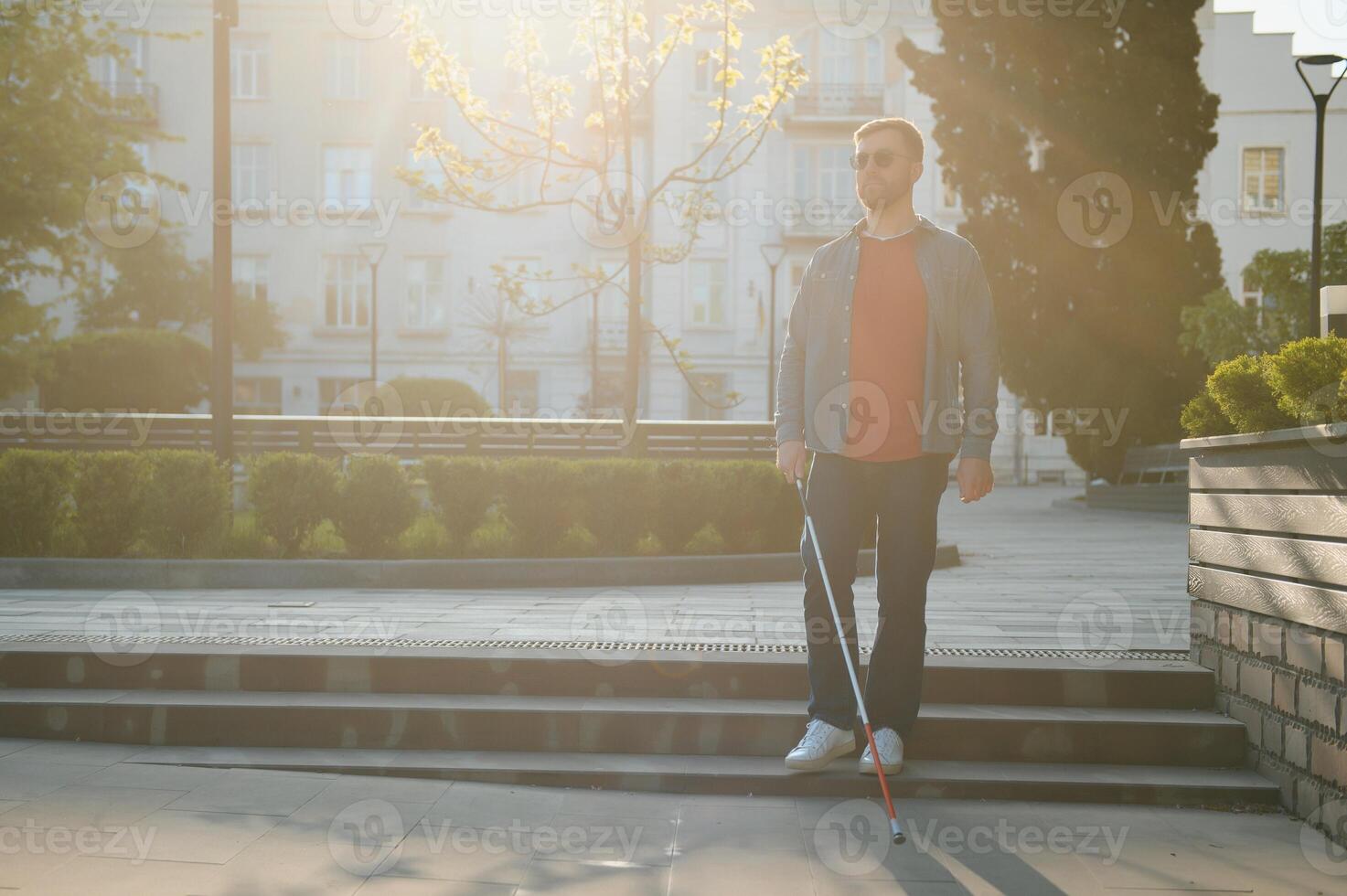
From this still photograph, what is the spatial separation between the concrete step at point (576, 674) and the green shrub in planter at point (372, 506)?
3.57m

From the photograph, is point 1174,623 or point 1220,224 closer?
point 1174,623

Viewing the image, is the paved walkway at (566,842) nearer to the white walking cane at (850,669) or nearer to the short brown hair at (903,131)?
the white walking cane at (850,669)

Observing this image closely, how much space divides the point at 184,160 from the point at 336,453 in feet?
78.8

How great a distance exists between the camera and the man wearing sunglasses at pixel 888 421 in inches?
163

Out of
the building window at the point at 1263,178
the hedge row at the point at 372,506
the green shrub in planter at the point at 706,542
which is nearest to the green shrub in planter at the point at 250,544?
the hedge row at the point at 372,506

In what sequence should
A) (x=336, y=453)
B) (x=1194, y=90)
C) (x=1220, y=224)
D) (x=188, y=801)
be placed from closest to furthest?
(x=188, y=801), (x=336, y=453), (x=1194, y=90), (x=1220, y=224)

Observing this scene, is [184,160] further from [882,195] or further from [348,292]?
[882,195]

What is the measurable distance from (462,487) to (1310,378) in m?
6.10

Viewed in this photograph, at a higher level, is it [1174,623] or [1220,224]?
[1220,224]

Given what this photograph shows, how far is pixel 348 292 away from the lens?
3481 centimetres

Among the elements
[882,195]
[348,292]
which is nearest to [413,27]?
[882,195]

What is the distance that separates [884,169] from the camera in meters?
4.15

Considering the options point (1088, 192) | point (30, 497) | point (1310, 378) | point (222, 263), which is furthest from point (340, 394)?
point (1310, 378)

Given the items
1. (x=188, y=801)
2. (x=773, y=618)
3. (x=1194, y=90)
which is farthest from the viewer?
→ (x=1194, y=90)
